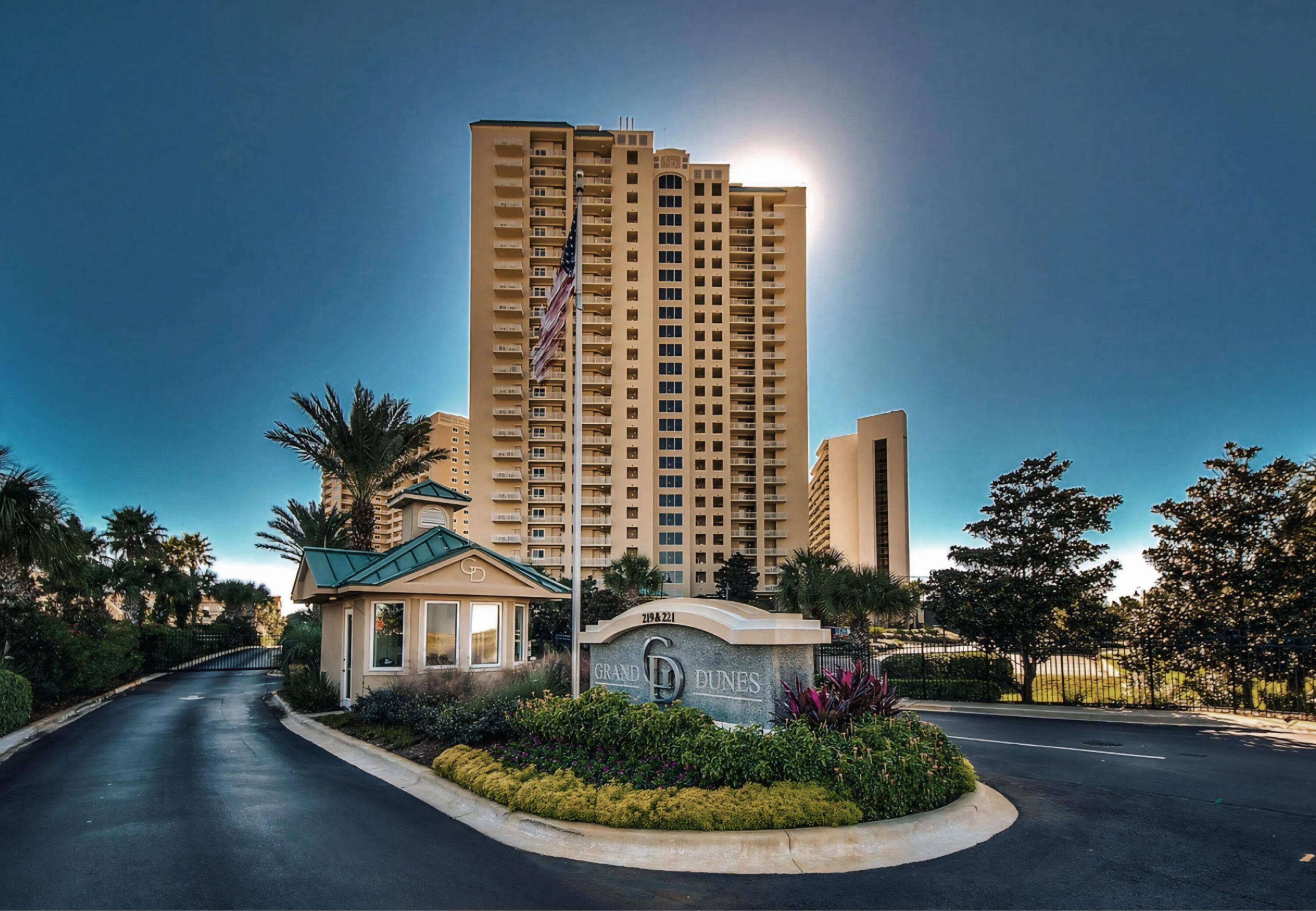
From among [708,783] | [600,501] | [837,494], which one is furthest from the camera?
[837,494]

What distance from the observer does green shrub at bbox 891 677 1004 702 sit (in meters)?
22.1

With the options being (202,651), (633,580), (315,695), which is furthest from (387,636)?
(633,580)

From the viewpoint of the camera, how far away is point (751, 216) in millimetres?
93500

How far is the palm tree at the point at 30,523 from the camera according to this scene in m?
15.4

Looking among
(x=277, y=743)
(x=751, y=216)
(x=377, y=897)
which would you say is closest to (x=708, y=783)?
(x=377, y=897)

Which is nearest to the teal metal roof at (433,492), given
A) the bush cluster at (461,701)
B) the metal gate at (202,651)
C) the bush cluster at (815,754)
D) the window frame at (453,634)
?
the window frame at (453,634)

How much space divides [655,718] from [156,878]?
5.48 m

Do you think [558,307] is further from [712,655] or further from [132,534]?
[132,534]

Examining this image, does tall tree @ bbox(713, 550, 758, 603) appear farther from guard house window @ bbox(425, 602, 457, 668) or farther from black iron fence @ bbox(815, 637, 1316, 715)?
guard house window @ bbox(425, 602, 457, 668)

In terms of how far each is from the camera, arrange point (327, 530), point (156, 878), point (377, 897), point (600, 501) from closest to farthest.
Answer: point (377, 897), point (156, 878), point (327, 530), point (600, 501)

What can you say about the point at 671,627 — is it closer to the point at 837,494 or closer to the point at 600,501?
the point at 600,501

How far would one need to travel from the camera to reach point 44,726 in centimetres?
1689

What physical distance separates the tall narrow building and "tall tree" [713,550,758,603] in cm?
538

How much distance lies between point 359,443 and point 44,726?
46.4 feet
